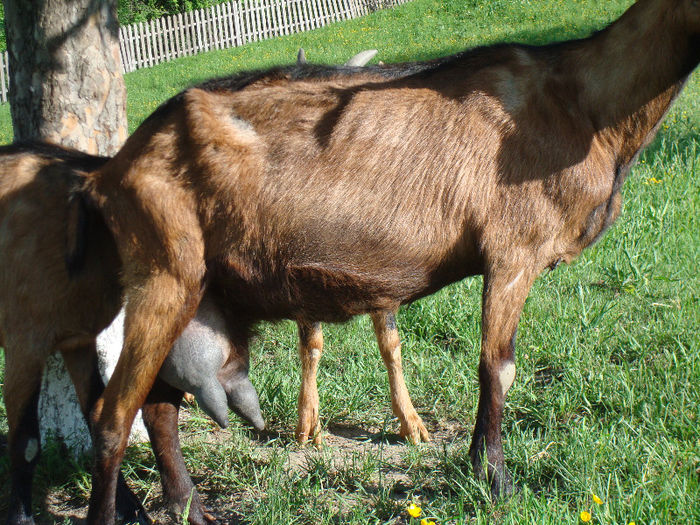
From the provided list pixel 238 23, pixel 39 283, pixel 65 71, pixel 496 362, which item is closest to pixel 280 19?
pixel 238 23

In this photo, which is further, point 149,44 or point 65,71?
point 149,44

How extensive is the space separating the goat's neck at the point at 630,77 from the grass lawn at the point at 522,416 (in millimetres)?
1367

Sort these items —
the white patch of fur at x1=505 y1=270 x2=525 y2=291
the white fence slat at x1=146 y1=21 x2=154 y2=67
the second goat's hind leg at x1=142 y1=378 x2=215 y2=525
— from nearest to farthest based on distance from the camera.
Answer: the white patch of fur at x1=505 y1=270 x2=525 y2=291 < the second goat's hind leg at x1=142 y1=378 x2=215 y2=525 < the white fence slat at x1=146 y1=21 x2=154 y2=67

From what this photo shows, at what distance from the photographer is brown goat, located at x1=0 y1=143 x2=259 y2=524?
3.25m

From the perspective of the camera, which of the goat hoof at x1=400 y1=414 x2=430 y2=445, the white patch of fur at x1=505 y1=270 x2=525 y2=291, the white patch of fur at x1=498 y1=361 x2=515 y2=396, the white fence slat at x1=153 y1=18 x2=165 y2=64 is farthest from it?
the white fence slat at x1=153 y1=18 x2=165 y2=64

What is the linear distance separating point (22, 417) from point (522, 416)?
2519 mm

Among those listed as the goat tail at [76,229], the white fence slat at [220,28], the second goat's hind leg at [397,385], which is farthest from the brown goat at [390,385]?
the white fence slat at [220,28]

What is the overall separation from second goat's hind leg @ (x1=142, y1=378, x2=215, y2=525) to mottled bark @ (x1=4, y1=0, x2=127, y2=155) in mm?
1472

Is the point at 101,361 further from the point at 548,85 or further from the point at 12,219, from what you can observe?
the point at 548,85

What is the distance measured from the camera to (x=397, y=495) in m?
3.52

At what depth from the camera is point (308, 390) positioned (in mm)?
4078

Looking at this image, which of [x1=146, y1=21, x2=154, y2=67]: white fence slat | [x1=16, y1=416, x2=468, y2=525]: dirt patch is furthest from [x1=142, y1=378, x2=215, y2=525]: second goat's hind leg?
[x1=146, y1=21, x2=154, y2=67]: white fence slat

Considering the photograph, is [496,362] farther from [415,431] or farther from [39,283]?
[39,283]

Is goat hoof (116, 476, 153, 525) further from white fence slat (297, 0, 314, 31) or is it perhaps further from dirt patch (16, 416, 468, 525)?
white fence slat (297, 0, 314, 31)
